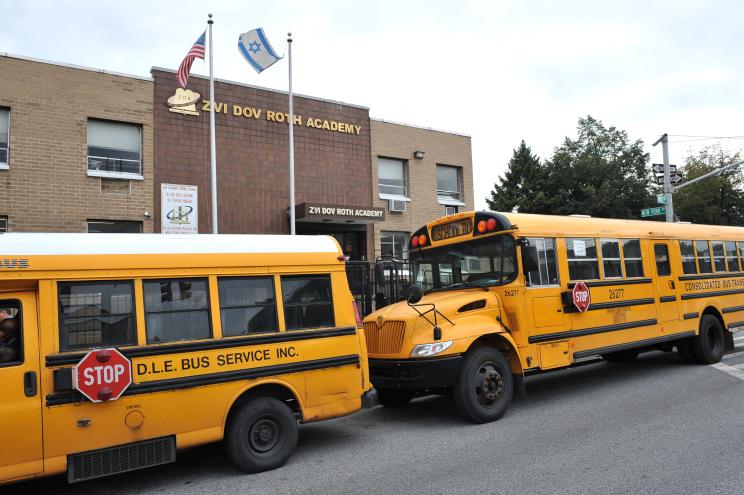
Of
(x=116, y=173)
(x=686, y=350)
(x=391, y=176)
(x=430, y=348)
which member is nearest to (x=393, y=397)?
(x=430, y=348)

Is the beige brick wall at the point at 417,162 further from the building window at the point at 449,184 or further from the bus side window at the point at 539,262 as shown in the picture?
the bus side window at the point at 539,262

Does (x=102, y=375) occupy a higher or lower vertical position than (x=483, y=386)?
higher

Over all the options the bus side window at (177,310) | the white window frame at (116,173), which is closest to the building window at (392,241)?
the white window frame at (116,173)

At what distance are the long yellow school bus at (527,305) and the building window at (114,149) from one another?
930 cm

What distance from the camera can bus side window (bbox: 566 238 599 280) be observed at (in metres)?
8.23

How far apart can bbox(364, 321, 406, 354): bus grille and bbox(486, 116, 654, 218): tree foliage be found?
35021 millimetres

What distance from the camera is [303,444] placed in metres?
6.41

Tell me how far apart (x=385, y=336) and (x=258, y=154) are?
10.8m

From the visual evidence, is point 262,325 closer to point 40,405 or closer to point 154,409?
point 154,409

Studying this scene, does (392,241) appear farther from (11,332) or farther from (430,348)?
(11,332)

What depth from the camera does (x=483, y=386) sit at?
22.8 feet

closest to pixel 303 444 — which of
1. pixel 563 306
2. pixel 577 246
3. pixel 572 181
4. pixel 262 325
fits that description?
pixel 262 325

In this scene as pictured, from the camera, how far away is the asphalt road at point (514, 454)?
4.85 metres

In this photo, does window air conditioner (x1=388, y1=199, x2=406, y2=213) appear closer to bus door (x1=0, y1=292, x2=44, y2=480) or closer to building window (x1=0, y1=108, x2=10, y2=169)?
building window (x1=0, y1=108, x2=10, y2=169)
